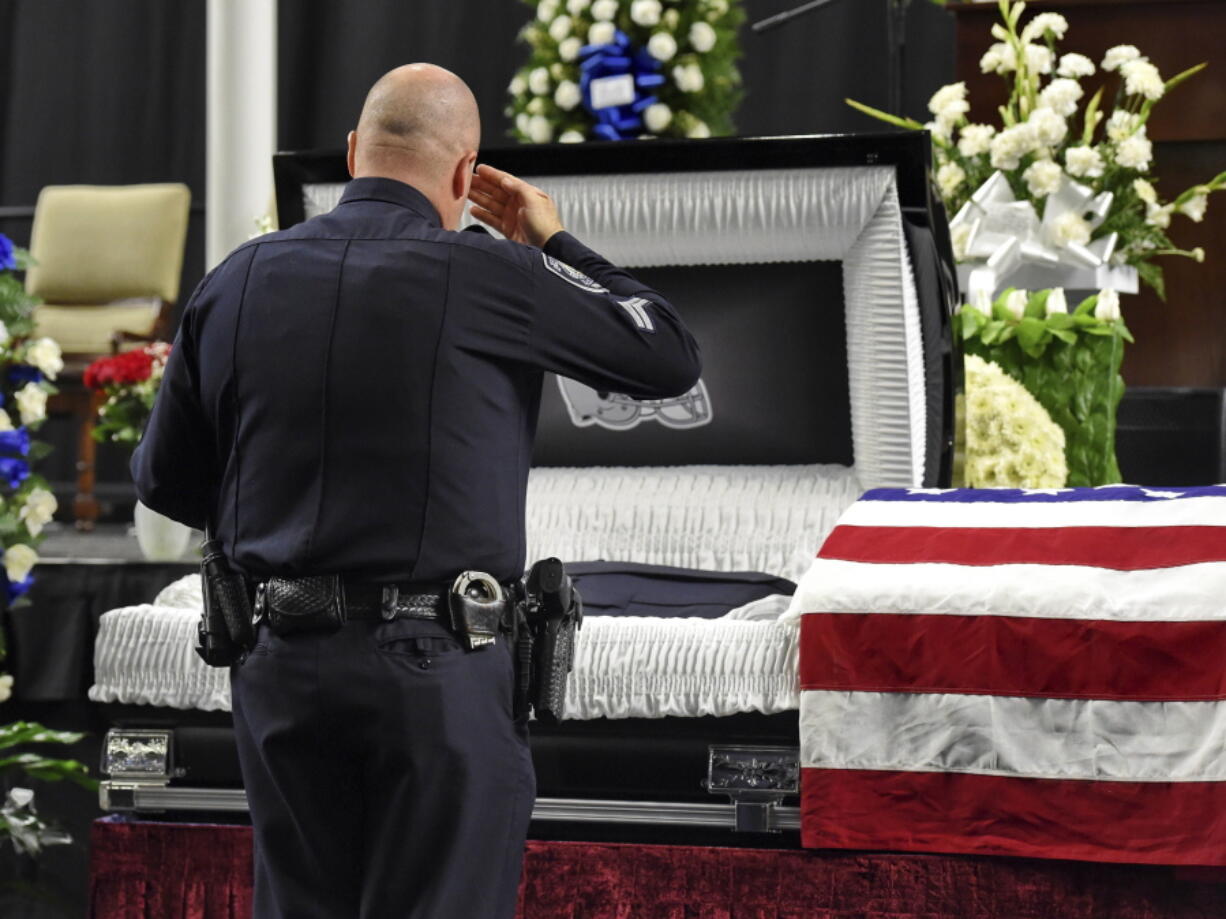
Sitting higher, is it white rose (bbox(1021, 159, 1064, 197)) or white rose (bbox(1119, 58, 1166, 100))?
white rose (bbox(1119, 58, 1166, 100))

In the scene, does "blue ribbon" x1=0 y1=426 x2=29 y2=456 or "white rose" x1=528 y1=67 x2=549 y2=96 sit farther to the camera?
"white rose" x1=528 y1=67 x2=549 y2=96

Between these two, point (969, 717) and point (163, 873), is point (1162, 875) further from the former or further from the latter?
point (163, 873)

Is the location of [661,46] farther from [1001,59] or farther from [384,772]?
[384,772]

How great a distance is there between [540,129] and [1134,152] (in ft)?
4.10

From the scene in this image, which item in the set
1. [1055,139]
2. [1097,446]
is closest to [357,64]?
[1055,139]

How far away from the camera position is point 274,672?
5.21 feet

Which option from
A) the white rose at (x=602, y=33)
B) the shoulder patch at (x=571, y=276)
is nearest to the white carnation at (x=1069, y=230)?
the white rose at (x=602, y=33)

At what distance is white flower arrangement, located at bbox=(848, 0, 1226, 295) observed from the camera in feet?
11.3

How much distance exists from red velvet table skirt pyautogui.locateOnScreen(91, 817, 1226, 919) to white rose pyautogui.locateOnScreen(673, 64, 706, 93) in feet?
6.15

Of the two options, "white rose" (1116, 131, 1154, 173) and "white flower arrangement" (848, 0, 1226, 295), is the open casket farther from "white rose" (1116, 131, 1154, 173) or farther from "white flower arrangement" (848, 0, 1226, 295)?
"white rose" (1116, 131, 1154, 173)

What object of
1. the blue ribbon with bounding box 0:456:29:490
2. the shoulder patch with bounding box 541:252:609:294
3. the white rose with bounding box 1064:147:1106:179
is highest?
the white rose with bounding box 1064:147:1106:179

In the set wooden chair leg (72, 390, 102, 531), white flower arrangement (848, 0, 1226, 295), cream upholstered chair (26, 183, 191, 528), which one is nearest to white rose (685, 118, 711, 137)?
white flower arrangement (848, 0, 1226, 295)

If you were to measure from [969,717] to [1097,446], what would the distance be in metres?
1.33

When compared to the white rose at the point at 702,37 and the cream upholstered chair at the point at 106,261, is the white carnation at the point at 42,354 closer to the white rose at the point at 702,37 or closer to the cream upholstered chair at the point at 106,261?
the white rose at the point at 702,37
